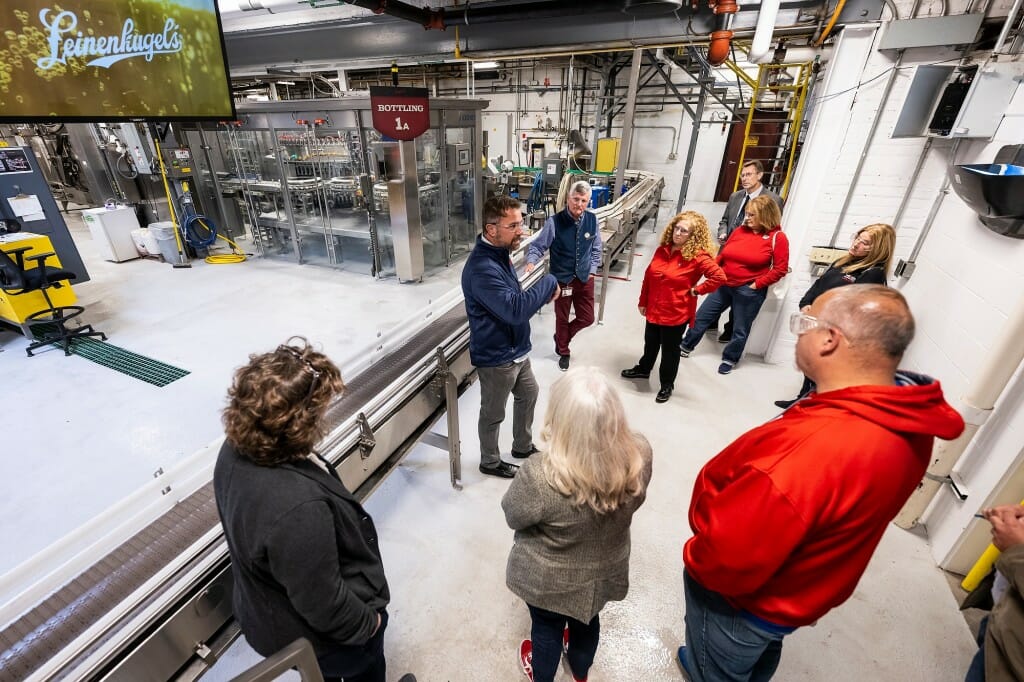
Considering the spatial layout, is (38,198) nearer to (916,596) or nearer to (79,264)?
(79,264)

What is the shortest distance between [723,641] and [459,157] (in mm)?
6257

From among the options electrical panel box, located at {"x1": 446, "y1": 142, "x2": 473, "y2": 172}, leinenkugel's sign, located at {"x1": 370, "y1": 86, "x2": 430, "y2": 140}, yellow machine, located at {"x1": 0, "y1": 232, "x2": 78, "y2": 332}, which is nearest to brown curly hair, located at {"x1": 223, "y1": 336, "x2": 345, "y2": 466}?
leinenkugel's sign, located at {"x1": 370, "y1": 86, "x2": 430, "y2": 140}

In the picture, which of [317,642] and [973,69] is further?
[973,69]

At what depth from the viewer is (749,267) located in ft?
11.2

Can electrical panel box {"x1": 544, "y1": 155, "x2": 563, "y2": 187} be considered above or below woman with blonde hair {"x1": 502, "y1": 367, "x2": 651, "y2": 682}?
above

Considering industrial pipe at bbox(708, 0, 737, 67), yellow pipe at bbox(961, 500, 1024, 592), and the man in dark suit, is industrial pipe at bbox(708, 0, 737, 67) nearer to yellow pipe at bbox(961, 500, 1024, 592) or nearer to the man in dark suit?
the man in dark suit

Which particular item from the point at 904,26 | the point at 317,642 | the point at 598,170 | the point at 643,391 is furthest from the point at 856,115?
the point at 598,170

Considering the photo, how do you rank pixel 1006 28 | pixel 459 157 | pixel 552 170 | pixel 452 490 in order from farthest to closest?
pixel 552 170, pixel 459 157, pixel 452 490, pixel 1006 28

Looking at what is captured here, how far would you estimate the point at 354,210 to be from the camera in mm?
6691

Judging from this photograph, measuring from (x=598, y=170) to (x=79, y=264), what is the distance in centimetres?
893

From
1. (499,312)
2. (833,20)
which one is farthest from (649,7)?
(499,312)

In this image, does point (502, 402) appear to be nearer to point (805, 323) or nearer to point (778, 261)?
point (805, 323)

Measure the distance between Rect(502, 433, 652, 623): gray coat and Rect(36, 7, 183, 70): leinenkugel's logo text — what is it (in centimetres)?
232

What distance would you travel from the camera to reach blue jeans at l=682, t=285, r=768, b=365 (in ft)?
11.7
